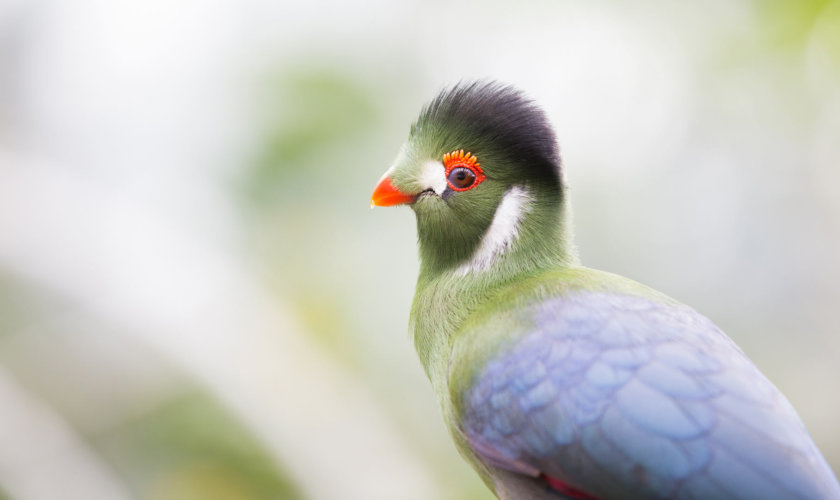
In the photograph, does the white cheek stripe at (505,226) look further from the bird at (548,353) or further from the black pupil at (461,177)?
the black pupil at (461,177)

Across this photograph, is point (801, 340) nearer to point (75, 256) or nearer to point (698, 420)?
point (698, 420)

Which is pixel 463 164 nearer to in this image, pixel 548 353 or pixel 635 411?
pixel 548 353

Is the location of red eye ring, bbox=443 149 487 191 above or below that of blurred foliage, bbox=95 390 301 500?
below

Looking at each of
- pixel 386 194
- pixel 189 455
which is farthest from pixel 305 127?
pixel 386 194

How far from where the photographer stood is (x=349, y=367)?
520cm

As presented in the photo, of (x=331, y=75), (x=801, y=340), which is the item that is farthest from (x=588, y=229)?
(x=331, y=75)

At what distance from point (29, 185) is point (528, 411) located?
489cm

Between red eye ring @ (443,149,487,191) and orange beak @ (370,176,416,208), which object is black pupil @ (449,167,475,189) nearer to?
red eye ring @ (443,149,487,191)

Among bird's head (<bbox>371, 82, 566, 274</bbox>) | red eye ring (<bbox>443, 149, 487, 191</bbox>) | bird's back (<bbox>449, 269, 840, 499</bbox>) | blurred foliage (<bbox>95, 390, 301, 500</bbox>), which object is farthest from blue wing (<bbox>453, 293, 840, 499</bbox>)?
blurred foliage (<bbox>95, 390, 301, 500</bbox>)

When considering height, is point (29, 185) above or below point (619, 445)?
above

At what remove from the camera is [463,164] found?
2.26 meters

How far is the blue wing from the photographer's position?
1616 millimetres

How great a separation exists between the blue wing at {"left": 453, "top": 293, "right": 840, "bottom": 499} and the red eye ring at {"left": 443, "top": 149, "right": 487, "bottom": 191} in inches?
17.0

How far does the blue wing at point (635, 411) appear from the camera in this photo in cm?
162
